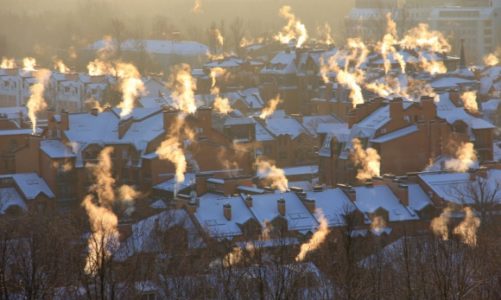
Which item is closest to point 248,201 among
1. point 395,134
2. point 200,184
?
point 200,184

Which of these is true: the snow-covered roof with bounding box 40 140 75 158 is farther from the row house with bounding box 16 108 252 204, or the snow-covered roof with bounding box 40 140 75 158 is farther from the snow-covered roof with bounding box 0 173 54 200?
the snow-covered roof with bounding box 0 173 54 200

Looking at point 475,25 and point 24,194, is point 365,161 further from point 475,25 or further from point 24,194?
point 475,25

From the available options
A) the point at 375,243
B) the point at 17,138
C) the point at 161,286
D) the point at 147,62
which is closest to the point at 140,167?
the point at 17,138

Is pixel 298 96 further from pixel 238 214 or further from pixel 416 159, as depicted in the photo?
pixel 238 214

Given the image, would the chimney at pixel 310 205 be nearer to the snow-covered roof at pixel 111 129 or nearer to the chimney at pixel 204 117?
the chimney at pixel 204 117

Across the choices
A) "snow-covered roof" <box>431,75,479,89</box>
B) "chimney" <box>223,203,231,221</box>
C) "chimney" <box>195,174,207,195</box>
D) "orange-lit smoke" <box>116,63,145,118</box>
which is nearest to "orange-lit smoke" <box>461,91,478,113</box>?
"snow-covered roof" <box>431,75,479,89</box>

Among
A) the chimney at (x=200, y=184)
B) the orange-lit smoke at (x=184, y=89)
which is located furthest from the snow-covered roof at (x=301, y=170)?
the chimney at (x=200, y=184)
